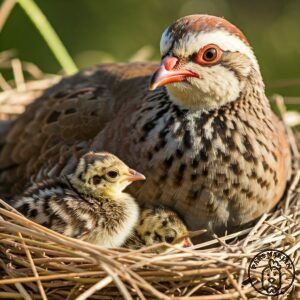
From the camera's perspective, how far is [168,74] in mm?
6156

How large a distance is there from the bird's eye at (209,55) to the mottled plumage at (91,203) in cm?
89

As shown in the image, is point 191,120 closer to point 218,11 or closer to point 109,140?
point 109,140

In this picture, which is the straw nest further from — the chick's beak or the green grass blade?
the green grass blade

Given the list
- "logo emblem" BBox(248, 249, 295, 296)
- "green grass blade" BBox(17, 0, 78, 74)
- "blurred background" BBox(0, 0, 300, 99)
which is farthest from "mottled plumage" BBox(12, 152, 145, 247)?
"blurred background" BBox(0, 0, 300, 99)

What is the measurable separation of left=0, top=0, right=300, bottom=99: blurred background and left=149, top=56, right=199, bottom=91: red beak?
554cm

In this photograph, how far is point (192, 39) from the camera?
621 centimetres

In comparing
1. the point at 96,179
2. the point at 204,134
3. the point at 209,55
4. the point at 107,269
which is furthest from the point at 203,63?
the point at 107,269

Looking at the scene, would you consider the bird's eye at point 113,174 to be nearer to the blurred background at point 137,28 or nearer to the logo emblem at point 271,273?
the logo emblem at point 271,273

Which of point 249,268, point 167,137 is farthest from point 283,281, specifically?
point 167,137

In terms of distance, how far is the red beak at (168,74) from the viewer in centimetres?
614

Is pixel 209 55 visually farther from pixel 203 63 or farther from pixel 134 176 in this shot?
pixel 134 176

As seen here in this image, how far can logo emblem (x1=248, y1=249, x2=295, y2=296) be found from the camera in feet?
19.0

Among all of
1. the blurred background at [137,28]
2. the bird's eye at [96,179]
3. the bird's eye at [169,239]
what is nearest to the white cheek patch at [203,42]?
the bird's eye at [96,179]

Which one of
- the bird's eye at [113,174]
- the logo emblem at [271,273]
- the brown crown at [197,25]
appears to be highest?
the brown crown at [197,25]
